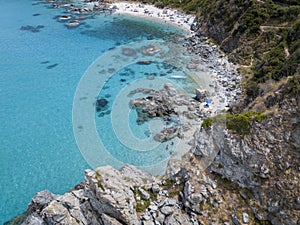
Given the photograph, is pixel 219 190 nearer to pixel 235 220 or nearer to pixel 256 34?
pixel 235 220

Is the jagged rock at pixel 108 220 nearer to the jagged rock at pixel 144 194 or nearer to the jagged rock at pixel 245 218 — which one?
the jagged rock at pixel 144 194

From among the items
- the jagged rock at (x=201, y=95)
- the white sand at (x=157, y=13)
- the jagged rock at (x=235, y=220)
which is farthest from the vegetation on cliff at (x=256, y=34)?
the jagged rock at (x=235, y=220)

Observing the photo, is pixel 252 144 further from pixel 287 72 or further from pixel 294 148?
pixel 287 72

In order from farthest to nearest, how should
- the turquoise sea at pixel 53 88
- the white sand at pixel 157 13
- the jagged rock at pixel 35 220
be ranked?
the white sand at pixel 157 13
the turquoise sea at pixel 53 88
the jagged rock at pixel 35 220

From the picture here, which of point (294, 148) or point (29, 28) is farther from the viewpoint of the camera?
point (29, 28)

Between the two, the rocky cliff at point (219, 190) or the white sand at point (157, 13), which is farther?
the white sand at point (157, 13)

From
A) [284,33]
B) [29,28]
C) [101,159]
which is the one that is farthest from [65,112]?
[29,28]
